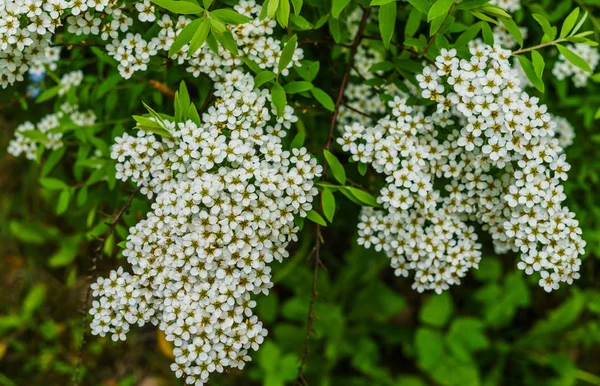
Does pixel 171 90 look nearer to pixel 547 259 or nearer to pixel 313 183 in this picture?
pixel 313 183

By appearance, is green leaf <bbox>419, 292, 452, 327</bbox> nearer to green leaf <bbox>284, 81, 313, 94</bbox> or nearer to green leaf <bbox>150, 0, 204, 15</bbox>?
green leaf <bbox>284, 81, 313, 94</bbox>

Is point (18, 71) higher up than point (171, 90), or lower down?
higher up

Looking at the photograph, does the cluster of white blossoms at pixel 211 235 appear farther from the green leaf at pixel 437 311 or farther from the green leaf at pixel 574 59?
the green leaf at pixel 437 311

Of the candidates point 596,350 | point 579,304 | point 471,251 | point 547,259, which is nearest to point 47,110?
point 471,251

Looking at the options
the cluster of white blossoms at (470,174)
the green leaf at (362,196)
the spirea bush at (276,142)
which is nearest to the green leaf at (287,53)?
the spirea bush at (276,142)

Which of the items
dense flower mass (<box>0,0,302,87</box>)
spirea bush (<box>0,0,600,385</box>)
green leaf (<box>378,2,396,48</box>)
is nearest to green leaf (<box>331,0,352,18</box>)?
spirea bush (<box>0,0,600,385</box>)

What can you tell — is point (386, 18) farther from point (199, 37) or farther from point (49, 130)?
point (49, 130)
